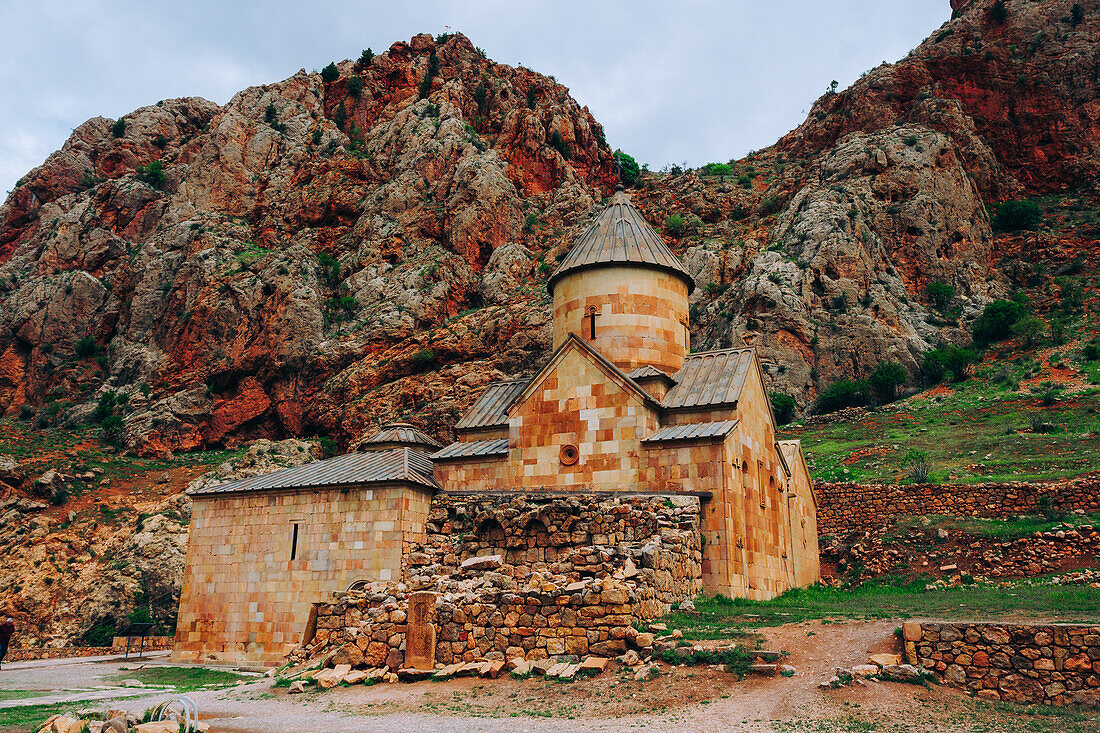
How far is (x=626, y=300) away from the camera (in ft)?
62.1

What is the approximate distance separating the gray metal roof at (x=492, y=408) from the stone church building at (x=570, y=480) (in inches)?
3.8

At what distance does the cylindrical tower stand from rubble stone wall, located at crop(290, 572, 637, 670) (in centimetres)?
880

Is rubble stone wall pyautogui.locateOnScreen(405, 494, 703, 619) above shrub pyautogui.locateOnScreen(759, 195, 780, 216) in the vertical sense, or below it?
below

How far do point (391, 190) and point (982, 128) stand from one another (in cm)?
4506

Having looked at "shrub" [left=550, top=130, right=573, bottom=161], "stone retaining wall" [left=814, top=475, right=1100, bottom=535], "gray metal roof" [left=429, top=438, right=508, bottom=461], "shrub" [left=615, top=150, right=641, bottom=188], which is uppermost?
"shrub" [left=615, top=150, right=641, bottom=188]

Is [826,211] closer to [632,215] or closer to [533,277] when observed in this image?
[533,277]

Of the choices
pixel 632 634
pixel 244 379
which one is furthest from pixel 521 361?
pixel 632 634

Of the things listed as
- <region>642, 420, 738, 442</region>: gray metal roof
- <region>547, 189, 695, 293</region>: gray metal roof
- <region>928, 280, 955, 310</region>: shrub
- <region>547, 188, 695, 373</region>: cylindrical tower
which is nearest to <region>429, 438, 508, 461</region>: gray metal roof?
<region>547, 188, 695, 373</region>: cylindrical tower

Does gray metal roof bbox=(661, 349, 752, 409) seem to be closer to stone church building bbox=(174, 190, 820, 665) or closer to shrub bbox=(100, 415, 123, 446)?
stone church building bbox=(174, 190, 820, 665)

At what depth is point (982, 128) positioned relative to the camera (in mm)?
55875

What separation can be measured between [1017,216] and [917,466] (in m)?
36.9

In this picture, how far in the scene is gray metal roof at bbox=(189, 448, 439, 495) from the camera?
1628cm

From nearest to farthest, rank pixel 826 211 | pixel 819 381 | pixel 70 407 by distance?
pixel 819 381 < pixel 70 407 < pixel 826 211

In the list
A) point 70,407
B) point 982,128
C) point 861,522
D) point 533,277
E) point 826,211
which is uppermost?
point 982,128
